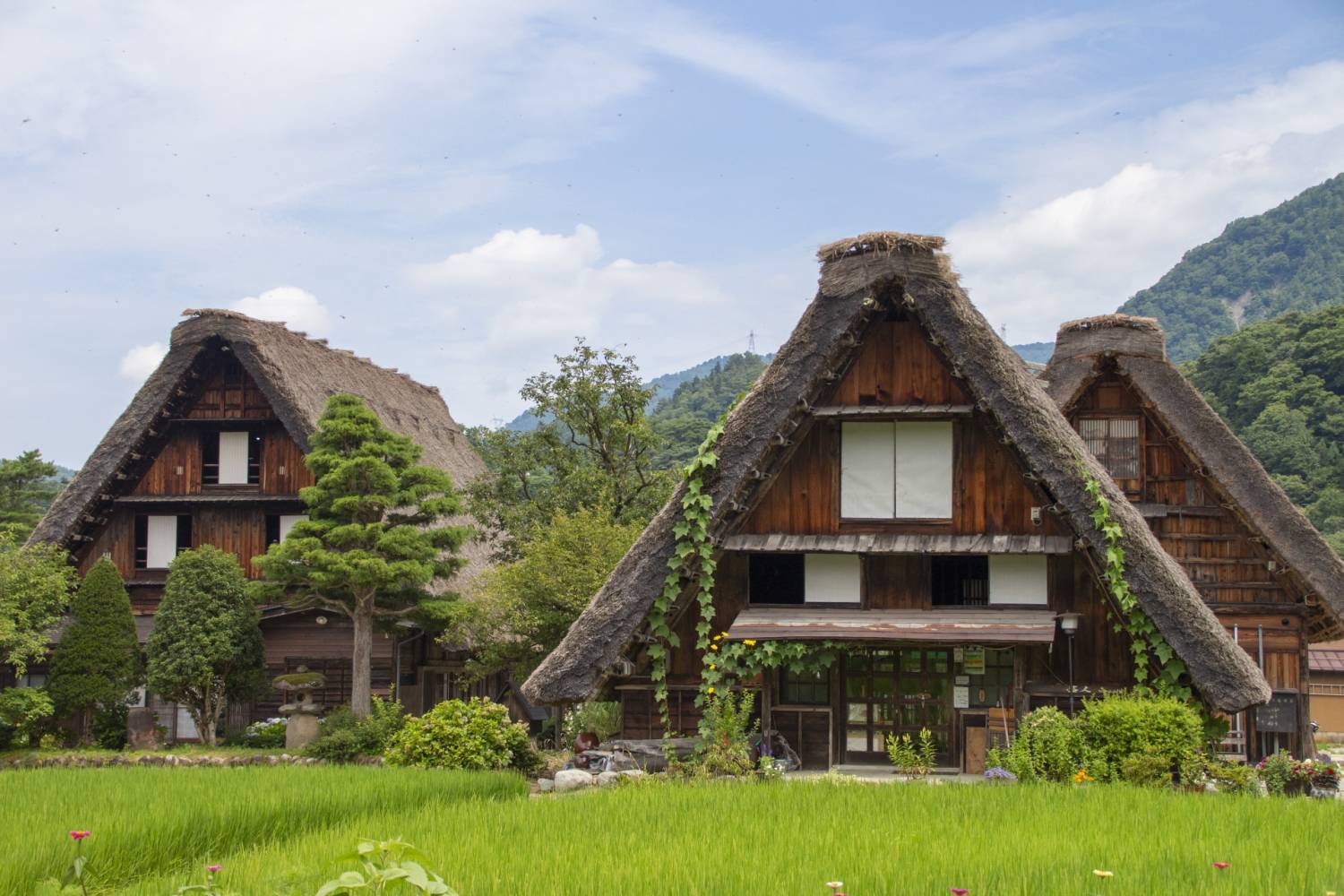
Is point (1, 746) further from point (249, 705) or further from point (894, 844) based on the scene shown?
point (894, 844)

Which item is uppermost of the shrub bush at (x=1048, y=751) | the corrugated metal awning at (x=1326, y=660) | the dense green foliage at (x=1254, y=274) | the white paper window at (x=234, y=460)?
the dense green foliage at (x=1254, y=274)

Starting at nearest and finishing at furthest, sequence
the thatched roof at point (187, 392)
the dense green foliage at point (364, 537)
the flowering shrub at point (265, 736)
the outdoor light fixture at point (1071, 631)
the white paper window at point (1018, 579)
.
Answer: the outdoor light fixture at point (1071, 631), the white paper window at point (1018, 579), the dense green foliage at point (364, 537), the flowering shrub at point (265, 736), the thatched roof at point (187, 392)

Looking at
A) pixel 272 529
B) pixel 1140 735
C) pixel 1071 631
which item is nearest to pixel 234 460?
pixel 272 529

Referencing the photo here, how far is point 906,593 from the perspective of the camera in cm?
1809

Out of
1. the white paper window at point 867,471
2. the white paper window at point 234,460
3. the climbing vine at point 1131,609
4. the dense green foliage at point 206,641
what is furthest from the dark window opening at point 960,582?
the white paper window at point 234,460

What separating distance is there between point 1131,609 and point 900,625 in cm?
266

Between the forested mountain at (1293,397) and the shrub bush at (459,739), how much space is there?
31.0 m

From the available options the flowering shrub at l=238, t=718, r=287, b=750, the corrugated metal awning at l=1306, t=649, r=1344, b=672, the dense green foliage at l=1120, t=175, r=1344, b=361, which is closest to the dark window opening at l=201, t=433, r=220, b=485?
the flowering shrub at l=238, t=718, r=287, b=750

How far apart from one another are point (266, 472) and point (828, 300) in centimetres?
1416

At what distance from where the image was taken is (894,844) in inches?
355

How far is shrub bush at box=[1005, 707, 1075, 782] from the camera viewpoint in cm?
1485

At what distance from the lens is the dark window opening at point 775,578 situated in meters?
18.5

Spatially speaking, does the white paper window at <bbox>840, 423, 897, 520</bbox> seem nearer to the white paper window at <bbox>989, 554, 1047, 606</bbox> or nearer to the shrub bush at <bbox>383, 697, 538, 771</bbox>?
the white paper window at <bbox>989, 554, 1047, 606</bbox>

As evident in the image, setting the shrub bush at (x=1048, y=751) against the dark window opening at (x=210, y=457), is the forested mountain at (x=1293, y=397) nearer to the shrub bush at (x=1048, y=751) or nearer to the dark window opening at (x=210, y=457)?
the shrub bush at (x=1048, y=751)
